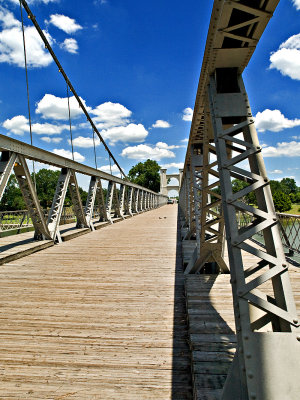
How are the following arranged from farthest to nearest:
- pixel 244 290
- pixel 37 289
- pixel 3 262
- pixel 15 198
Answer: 1. pixel 15 198
2. pixel 3 262
3. pixel 37 289
4. pixel 244 290

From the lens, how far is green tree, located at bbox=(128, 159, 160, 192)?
77.6 meters

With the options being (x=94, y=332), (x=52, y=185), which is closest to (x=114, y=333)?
(x=94, y=332)

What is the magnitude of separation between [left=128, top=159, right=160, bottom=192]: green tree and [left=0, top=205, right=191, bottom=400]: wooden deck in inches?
2821

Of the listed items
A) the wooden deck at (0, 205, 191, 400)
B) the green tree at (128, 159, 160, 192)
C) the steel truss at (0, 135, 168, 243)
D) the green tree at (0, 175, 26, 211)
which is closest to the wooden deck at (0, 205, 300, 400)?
the wooden deck at (0, 205, 191, 400)

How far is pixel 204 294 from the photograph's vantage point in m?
3.68

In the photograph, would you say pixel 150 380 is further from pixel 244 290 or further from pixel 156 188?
pixel 156 188

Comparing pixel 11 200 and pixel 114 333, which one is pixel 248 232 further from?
pixel 11 200

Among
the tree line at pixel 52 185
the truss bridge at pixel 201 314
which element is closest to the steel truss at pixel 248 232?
the truss bridge at pixel 201 314

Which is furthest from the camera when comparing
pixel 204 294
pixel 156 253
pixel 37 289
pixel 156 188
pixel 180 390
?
pixel 156 188

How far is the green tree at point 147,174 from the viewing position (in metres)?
77.6

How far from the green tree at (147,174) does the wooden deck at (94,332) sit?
235 feet

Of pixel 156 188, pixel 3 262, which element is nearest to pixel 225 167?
pixel 3 262

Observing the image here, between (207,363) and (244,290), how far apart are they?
2.80ft

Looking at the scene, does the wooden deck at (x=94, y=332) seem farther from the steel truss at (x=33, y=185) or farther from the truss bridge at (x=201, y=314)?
the steel truss at (x=33, y=185)
